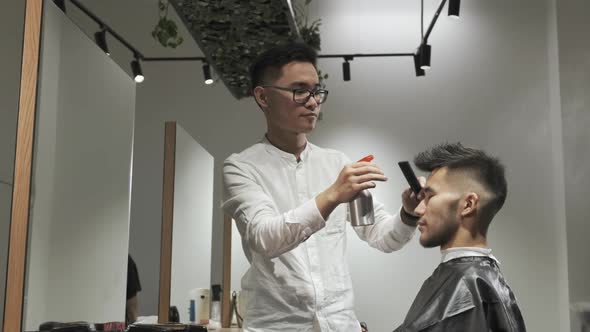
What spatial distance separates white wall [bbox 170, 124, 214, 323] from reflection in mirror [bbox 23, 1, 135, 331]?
1.11 m

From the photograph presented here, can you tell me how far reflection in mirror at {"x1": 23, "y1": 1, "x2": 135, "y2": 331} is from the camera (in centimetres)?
196

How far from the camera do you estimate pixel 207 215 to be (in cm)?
495

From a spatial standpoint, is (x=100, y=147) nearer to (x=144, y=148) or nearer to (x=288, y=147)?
(x=288, y=147)

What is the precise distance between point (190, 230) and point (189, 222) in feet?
0.24

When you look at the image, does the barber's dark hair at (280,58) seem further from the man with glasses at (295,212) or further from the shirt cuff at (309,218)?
the shirt cuff at (309,218)

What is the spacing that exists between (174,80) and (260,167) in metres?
4.27

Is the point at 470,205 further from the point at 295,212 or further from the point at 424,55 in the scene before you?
the point at 424,55

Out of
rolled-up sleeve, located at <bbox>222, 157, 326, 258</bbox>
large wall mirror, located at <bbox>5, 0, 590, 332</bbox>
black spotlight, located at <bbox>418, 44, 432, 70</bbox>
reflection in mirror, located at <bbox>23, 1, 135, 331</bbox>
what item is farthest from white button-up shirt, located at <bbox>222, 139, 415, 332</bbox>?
black spotlight, located at <bbox>418, 44, 432, 70</bbox>

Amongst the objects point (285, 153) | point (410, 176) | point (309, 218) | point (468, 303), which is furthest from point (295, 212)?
point (468, 303)

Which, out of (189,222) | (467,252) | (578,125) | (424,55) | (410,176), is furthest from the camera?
(424,55)

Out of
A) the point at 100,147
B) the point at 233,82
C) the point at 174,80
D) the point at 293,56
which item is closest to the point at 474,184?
the point at 293,56

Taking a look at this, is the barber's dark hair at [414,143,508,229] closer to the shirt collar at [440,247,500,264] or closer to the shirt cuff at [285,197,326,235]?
the shirt collar at [440,247,500,264]

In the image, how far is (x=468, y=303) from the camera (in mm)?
1955

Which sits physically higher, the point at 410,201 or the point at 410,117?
the point at 410,117
